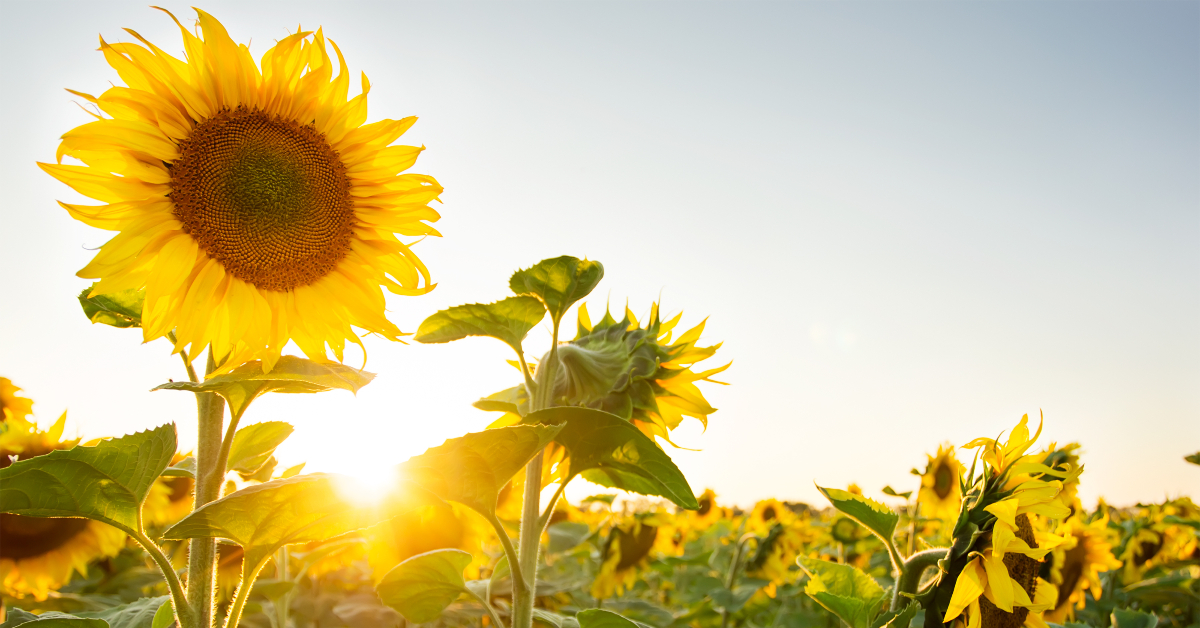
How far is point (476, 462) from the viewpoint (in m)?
1.29

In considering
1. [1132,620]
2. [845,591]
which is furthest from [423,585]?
[1132,620]

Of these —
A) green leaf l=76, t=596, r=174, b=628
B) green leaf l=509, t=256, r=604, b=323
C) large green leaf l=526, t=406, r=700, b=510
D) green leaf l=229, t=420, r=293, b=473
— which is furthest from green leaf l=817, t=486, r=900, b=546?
green leaf l=76, t=596, r=174, b=628

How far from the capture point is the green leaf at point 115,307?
58.3 inches

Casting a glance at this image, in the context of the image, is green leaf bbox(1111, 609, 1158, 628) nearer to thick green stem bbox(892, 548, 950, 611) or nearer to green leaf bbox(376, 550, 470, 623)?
thick green stem bbox(892, 548, 950, 611)

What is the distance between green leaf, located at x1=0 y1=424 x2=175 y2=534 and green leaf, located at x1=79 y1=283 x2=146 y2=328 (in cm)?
42

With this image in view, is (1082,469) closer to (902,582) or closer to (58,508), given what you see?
(902,582)

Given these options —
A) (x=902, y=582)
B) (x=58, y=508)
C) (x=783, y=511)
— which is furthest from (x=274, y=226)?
(x=783, y=511)

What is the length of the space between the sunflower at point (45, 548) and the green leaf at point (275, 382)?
6.36 ft

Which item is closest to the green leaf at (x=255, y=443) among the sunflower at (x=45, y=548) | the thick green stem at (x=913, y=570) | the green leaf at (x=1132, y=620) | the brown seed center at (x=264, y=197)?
the brown seed center at (x=264, y=197)

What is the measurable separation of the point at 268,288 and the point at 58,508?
2.10 ft

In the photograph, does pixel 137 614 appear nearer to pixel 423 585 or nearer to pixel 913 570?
pixel 423 585

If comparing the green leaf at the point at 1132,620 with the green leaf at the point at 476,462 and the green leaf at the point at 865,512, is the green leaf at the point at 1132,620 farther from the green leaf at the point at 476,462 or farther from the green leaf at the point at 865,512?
the green leaf at the point at 476,462

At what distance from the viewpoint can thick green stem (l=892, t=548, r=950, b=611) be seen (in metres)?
1.68

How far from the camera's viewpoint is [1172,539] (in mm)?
5238
